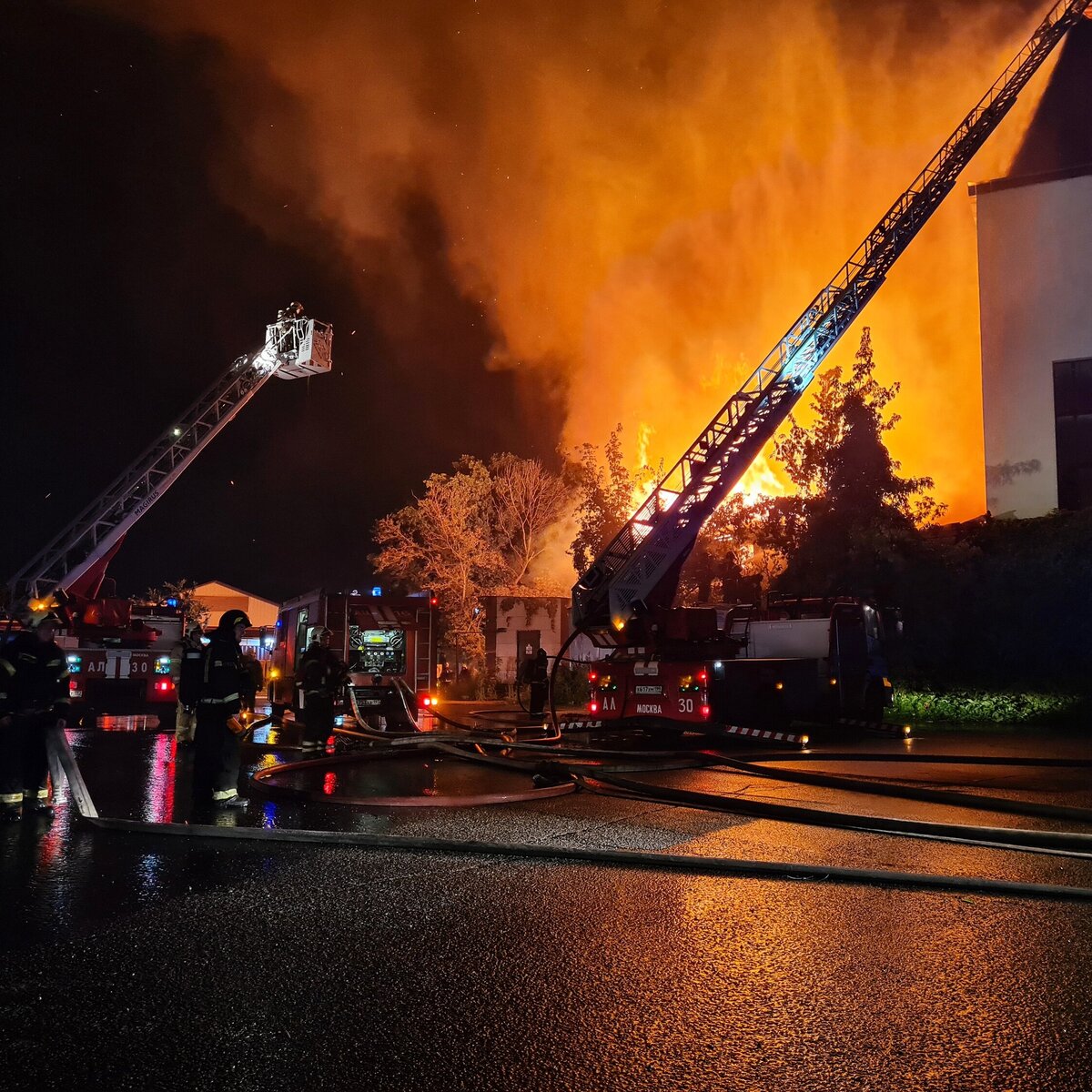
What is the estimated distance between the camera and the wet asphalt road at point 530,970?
2975mm

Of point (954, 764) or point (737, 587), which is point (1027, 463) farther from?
point (954, 764)

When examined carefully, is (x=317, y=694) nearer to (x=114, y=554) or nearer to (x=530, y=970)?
(x=530, y=970)

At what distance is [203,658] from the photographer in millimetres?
8266

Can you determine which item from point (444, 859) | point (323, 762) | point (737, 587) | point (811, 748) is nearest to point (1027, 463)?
point (737, 587)

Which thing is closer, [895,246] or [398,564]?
[895,246]

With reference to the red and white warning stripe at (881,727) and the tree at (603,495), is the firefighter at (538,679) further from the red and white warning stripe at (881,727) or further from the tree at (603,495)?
the tree at (603,495)

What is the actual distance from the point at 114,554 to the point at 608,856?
21.1 m

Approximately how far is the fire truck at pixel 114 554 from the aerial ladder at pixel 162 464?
23mm

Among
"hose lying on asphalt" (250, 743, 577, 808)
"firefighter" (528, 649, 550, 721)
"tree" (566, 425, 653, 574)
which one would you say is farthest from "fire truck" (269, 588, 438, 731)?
"tree" (566, 425, 653, 574)

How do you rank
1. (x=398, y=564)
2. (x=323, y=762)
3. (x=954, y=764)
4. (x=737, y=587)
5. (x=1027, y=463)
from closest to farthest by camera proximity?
1. (x=323, y=762)
2. (x=954, y=764)
3. (x=737, y=587)
4. (x=1027, y=463)
5. (x=398, y=564)

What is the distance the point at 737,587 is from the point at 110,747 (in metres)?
17.0

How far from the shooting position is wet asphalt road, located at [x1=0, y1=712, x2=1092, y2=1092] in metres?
2.97

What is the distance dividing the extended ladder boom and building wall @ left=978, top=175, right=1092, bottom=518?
38.6 ft

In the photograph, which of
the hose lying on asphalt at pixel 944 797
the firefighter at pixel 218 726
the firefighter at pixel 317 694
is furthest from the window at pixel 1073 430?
the firefighter at pixel 218 726
